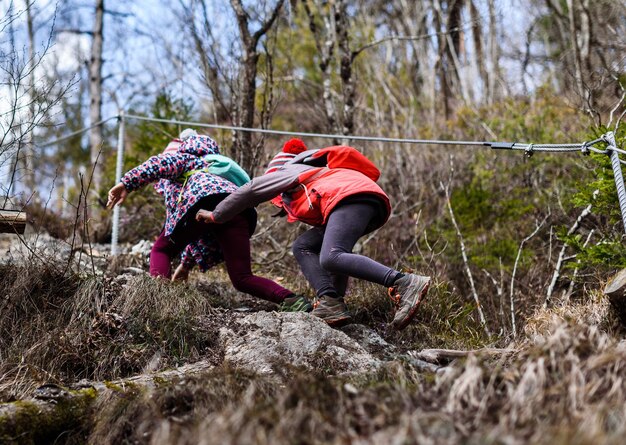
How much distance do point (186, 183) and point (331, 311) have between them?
55.0 inches

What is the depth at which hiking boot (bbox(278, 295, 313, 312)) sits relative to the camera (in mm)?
3953

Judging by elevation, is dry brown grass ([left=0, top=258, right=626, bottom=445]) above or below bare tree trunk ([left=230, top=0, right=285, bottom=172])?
below

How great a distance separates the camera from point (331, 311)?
3.74 m

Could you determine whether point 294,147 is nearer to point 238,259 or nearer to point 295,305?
point 238,259

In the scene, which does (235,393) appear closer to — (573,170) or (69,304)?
(69,304)

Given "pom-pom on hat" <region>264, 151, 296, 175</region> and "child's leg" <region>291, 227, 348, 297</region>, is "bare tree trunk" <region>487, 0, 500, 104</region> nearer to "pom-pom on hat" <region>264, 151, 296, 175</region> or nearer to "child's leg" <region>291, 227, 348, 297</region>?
"pom-pom on hat" <region>264, 151, 296, 175</region>

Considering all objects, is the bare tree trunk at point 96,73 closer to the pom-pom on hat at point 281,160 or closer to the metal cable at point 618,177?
the pom-pom on hat at point 281,160

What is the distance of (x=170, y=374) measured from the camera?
3119 millimetres

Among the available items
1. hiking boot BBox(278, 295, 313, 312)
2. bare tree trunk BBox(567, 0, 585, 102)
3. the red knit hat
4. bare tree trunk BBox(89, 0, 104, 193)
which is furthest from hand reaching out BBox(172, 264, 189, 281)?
bare tree trunk BBox(89, 0, 104, 193)

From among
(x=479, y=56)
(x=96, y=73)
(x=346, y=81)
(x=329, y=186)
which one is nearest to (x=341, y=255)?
(x=329, y=186)

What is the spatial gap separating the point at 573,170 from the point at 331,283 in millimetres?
4331

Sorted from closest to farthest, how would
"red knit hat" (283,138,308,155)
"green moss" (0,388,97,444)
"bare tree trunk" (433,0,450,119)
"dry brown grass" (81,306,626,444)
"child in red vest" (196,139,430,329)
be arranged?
"dry brown grass" (81,306,626,444) → "green moss" (0,388,97,444) → "child in red vest" (196,139,430,329) → "red knit hat" (283,138,308,155) → "bare tree trunk" (433,0,450,119)

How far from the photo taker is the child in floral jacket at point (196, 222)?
4.17 meters

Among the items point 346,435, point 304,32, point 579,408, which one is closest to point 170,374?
point 346,435
